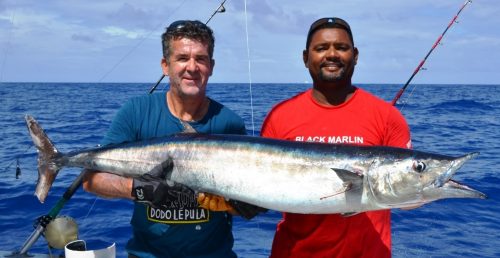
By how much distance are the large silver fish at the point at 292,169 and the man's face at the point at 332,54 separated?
1.82 ft

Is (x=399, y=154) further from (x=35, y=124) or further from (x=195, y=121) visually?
(x=35, y=124)

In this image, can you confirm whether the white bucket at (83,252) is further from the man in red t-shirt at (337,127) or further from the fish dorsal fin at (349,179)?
the fish dorsal fin at (349,179)

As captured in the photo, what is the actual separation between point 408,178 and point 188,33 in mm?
1868

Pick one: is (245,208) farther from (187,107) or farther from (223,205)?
(187,107)

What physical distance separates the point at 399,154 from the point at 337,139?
47 cm

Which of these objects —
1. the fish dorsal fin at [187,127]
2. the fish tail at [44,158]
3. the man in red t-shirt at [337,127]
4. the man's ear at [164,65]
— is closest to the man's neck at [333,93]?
the man in red t-shirt at [337,127]

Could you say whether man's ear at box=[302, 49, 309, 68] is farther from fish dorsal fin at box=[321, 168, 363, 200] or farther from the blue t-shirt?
fish dorsal fin at box=[321, 168, 363, 200]

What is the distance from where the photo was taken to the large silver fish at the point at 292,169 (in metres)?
3.22

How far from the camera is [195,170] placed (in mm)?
3469

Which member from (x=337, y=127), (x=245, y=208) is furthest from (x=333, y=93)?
(x=245, y=208)

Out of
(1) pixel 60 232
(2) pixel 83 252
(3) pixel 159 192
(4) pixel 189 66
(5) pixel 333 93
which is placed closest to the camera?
(3) pixel 159 192

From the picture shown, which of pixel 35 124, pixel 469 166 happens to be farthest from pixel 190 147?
pixel 469 166

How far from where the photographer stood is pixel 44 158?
377cm

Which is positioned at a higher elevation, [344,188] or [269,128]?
[269,128]
